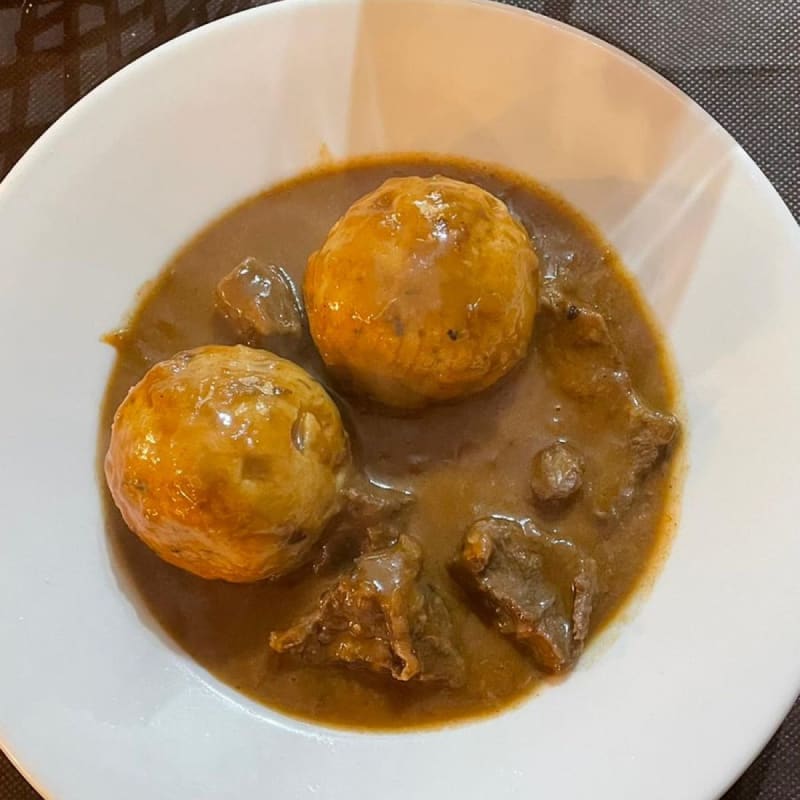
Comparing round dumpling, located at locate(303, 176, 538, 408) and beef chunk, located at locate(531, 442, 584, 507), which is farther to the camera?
beef chunk, located at locate(531, 442, 584, 507)

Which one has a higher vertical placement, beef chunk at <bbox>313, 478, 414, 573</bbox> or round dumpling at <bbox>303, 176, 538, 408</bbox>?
round dumpling at <bbox>303, 176, 538, 408</bbox>

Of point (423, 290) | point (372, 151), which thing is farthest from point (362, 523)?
point (372, 151)

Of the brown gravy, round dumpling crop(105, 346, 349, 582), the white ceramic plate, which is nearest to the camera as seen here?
round dumpling crop(105, 346, 349, 582)

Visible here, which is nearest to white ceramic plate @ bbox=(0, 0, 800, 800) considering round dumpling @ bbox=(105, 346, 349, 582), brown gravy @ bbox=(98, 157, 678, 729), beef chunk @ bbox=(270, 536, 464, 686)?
brown gravy @ bbox=(98, 157, 678, 729)

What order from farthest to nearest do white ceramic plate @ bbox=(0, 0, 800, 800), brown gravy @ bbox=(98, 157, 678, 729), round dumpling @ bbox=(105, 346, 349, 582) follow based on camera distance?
brown gravy @ bbox=(98, 157, 678, 729)
white ceramic plate @ bbox=(0, 0, 800, 800)
round dumpling @ bbox=(105, 346, 349, 582)

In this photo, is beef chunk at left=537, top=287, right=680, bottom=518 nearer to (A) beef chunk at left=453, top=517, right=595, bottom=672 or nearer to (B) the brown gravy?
(B) the brown gravy

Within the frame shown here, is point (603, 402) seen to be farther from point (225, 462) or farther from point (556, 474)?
point (225, 462)

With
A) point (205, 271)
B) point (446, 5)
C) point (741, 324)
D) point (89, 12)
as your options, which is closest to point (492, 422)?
point (741, 324)

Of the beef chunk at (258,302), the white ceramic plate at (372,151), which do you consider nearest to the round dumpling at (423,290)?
the beef chunk at (258,302)
